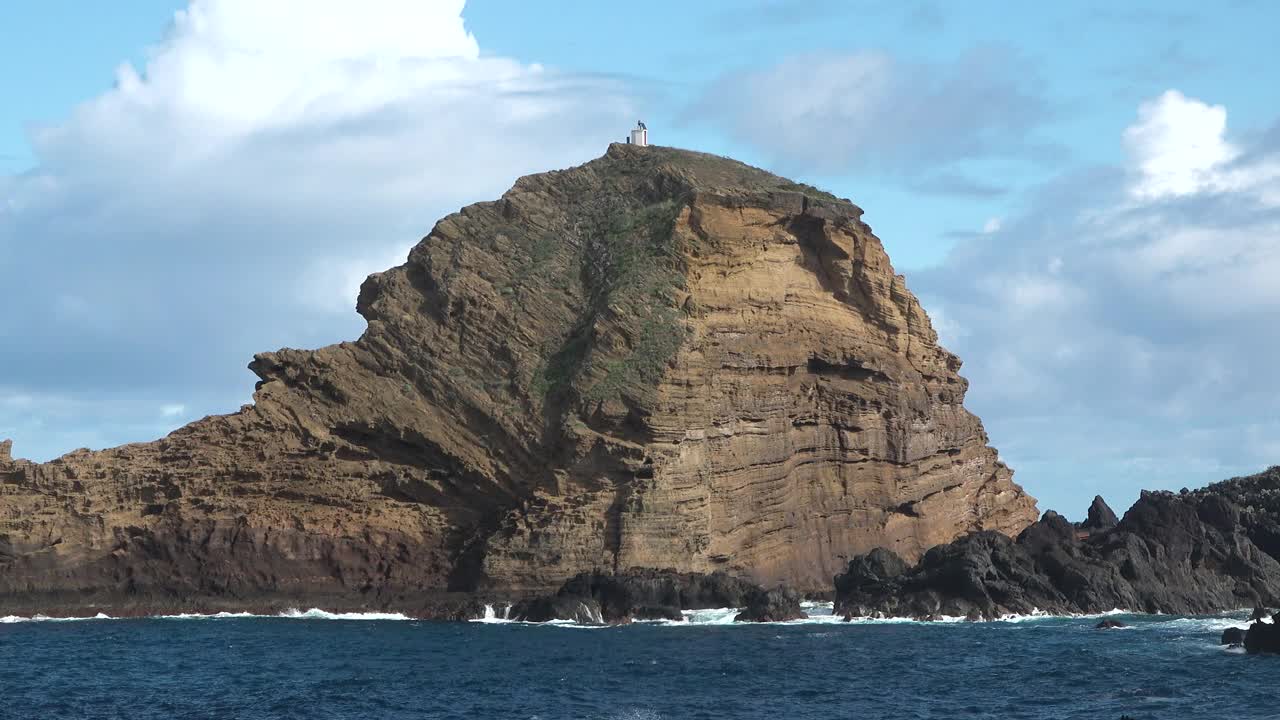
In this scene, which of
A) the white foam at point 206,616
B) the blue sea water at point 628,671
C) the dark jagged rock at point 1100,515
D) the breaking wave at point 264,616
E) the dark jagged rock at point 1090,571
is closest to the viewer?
the blue sea water at point 628,671

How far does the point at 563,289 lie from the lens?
271 ft

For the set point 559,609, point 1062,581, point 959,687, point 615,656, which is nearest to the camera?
point 959,687

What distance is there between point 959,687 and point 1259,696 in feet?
27.4

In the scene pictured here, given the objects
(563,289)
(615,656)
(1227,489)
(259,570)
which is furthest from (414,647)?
(1227,489)

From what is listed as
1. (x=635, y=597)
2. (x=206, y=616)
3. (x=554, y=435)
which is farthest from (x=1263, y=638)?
(x=206, y=616)

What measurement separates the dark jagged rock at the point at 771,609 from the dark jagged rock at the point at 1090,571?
3.13m

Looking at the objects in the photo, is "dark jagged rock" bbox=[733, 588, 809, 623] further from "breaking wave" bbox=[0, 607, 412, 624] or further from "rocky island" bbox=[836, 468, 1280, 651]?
"breaking wave" bbox=[0, 607, 412, 624]

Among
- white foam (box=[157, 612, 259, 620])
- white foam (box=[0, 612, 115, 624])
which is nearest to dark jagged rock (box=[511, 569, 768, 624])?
white foam (box=[157, 612, 259, 620])

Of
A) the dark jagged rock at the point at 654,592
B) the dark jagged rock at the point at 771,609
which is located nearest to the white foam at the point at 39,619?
the dark jagged rock at the point at 654,592

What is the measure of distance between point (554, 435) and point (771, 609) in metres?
13.4

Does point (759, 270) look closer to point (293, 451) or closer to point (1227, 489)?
point (293, 451)

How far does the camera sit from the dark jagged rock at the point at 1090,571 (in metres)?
72.4

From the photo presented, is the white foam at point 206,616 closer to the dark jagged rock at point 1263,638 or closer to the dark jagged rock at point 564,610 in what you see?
the dark jagged rock at point 564,610

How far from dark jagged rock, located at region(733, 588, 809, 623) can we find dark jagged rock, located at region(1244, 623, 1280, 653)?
1918 centimetres
